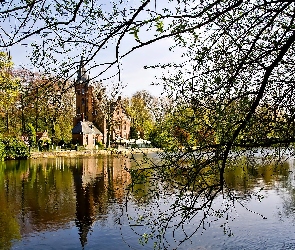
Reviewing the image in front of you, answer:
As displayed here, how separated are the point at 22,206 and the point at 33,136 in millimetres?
25643

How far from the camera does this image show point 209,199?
11.1 feet

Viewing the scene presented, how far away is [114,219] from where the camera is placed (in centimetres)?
1139

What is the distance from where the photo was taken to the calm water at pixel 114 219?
9.21 m

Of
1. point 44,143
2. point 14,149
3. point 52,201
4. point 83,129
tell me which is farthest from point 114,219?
point 83,129

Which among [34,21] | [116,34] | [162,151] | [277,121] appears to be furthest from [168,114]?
[34,21]

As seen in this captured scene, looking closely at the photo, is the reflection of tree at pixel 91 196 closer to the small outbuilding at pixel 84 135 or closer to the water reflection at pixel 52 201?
the water reflection at pixel 52 201

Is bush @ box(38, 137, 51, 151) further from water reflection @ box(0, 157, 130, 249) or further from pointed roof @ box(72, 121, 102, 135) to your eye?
water reflection @ box(0, 157, 130, 249)

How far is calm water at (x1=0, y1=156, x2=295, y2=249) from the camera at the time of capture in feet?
30.2

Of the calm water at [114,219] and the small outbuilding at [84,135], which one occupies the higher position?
the small outbuilding at [84,135]

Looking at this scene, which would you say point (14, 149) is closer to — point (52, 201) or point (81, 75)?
point (52, 201)

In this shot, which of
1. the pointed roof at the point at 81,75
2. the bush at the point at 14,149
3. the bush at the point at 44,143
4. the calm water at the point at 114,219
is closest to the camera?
the pointed roof at the point at 81,75

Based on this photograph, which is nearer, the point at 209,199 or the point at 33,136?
the point at 209,199

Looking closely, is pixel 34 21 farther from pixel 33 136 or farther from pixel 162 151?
pixel 33 136

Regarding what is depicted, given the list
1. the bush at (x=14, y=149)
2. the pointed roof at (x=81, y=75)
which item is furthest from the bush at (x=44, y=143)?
the pointed roof at (x=81, y=75)
